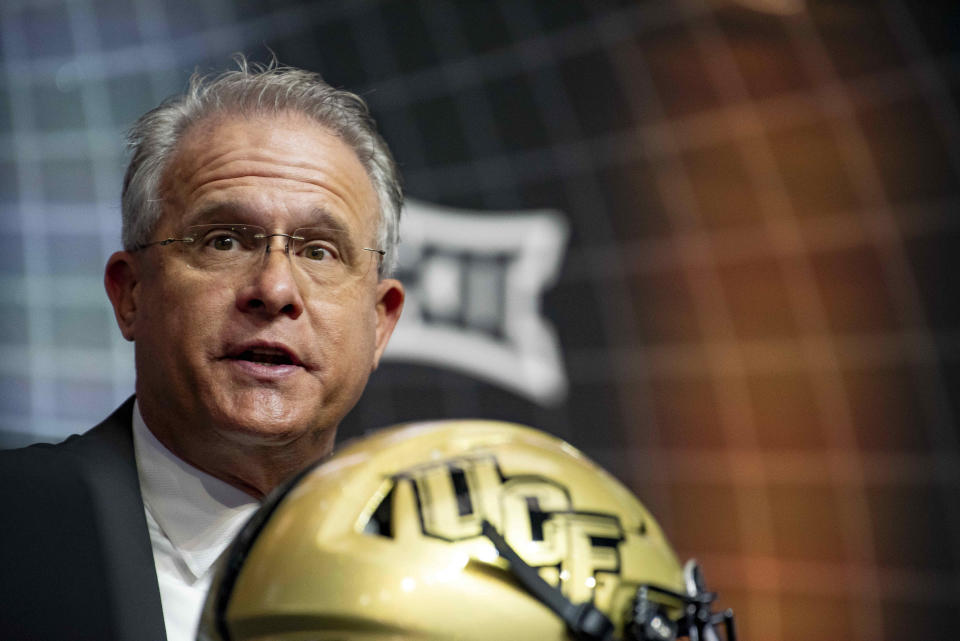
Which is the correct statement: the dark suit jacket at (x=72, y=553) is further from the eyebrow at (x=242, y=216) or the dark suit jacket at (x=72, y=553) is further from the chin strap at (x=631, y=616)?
the chin strap at (x=631, y=616)

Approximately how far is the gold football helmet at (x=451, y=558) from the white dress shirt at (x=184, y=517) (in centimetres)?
29

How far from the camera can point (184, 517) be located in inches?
38.2

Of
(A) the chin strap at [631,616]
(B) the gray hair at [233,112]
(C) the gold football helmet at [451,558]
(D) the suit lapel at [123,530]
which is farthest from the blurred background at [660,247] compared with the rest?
(A) the chin strap at [631,616]

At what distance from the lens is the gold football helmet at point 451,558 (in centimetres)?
60

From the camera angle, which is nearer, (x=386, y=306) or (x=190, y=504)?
(x=190, y=504)

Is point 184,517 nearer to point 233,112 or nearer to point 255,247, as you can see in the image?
point 255,247

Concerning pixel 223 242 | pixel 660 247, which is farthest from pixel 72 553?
pixel 660 247

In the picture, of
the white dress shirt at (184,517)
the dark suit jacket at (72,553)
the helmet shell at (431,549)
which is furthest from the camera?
the white dress shirt at (184,517)

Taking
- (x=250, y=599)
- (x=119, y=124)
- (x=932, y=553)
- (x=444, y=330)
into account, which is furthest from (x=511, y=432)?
(x=119, y=124)

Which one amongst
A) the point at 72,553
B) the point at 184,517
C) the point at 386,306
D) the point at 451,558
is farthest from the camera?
the point at 386,306

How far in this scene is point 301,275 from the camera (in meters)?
0.92

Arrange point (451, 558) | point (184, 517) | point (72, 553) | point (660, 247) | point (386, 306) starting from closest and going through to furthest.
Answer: point (451, 558), point (72, 553), point (184, 517), point (386, 306), point (660, 247)

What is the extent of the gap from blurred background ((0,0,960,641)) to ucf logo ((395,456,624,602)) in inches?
30.9

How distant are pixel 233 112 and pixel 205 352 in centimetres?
26
